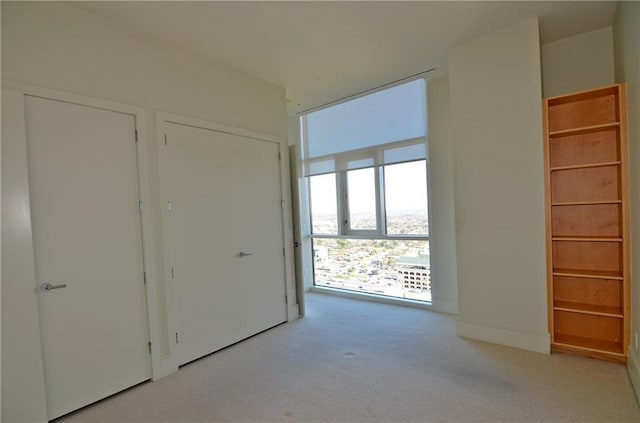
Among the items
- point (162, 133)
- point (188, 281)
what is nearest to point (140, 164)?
point (162, 133)

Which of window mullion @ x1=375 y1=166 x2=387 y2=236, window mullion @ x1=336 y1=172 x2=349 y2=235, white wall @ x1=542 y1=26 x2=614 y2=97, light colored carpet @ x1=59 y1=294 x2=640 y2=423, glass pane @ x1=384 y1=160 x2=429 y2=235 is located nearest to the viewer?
light colored carpet @ x1=59 y1=294 x2=640 y2=423

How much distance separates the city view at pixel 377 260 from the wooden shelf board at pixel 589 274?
5.10 feet

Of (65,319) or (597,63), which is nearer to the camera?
(65,319)

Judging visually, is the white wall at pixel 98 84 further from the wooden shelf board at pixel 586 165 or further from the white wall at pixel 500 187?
the wooden shelf board at pixel 586 165

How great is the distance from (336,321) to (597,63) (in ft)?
12.3

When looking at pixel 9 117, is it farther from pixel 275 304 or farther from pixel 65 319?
pixel 275 304

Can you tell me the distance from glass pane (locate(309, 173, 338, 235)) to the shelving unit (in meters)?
2.86

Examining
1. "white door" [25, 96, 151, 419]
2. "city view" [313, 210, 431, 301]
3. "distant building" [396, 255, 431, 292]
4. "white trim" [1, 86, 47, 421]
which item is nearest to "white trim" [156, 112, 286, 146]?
"white door" [25, 96, 151, 419]

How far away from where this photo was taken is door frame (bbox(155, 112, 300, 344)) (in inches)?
109

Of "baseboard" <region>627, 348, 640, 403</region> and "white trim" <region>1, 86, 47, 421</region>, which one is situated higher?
"white trim" <region>1, 86, 47, 421</region>

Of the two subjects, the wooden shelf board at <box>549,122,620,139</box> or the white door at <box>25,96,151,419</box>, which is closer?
the white door at <box>25,96,151,419</box>

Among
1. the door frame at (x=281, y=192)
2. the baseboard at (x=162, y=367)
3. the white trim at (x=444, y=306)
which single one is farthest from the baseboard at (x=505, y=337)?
the baseboard at (x=162, y=367)

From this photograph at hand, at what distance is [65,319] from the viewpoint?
7.38 feet

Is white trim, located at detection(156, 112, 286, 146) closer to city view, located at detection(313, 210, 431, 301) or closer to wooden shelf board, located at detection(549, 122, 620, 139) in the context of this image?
city view, located at detection(313, 210, 431, 301)
